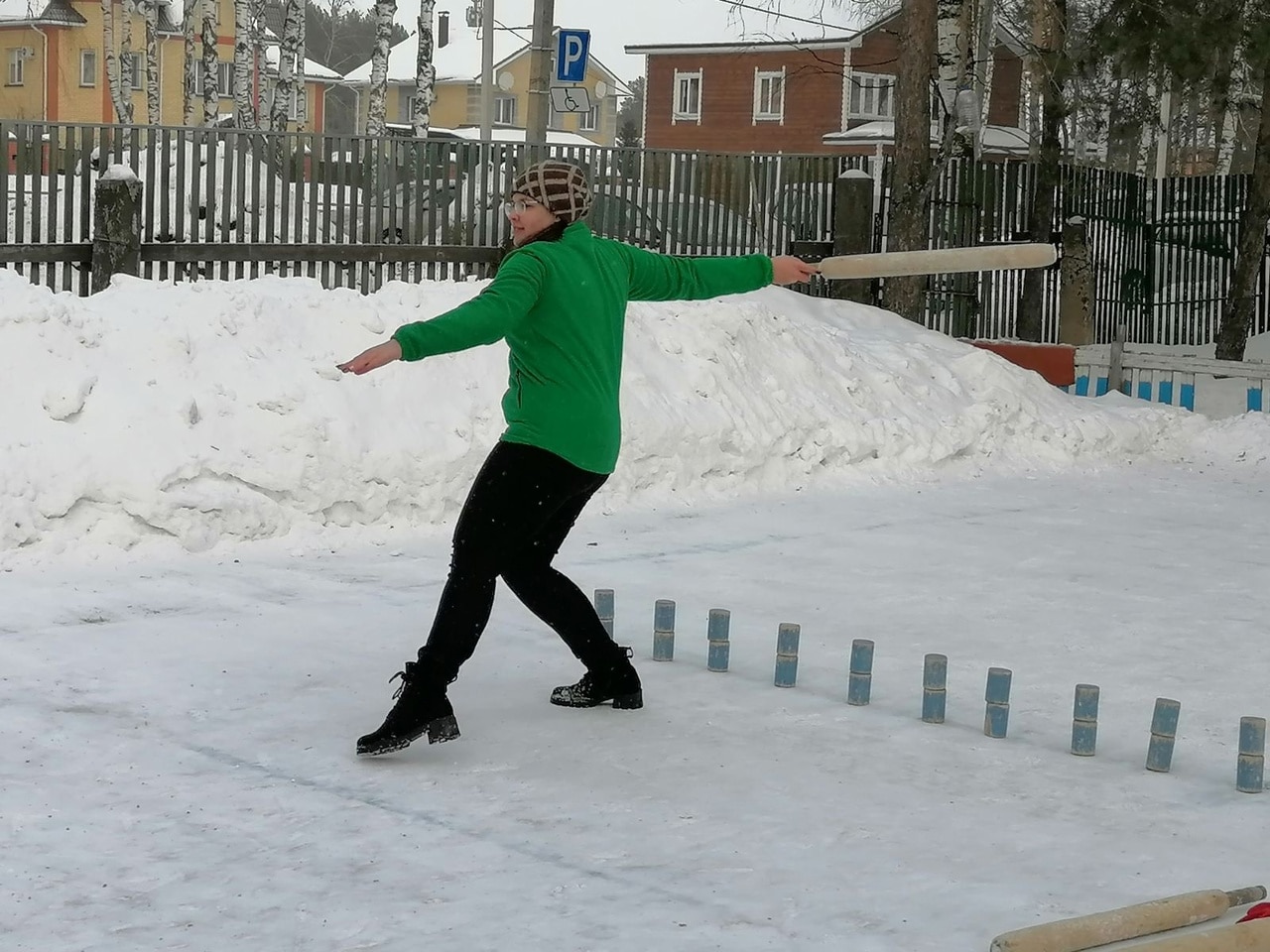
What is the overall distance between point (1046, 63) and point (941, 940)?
674 inches

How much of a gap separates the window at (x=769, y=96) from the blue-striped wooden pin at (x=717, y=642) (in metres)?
45.5

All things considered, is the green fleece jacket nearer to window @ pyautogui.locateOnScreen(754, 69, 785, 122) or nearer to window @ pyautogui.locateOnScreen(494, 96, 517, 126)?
window @ pyautogui.locateOnScreen(754, 69, 785, 122)

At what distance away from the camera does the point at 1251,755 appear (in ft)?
19.3

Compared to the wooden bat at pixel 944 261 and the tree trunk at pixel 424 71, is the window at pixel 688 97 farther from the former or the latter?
the wooden bat at pixel 944 261

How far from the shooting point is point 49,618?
7793 mm

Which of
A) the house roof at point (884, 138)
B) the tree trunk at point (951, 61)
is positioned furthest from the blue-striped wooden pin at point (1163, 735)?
the house roof at point (884, 138)

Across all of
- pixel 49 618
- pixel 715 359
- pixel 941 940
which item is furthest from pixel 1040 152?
pixel 941 940

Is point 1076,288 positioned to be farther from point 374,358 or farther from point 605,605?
point 374,358

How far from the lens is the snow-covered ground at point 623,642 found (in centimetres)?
478

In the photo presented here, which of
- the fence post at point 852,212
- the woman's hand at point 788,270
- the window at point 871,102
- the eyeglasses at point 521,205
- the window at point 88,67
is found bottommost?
the woman's hand at point 788,270

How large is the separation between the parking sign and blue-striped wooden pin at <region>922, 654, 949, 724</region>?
11090 millimetres

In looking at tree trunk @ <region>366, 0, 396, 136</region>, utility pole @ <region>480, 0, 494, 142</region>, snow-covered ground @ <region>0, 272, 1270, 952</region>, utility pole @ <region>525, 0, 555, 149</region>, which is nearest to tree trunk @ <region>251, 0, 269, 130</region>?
utility pole @ <region>480, 0, 494, 142</region>

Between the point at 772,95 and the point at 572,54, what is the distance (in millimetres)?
36051

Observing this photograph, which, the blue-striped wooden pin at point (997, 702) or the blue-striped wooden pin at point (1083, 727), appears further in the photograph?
the blue-striped wooden pin at point (997, 702)
